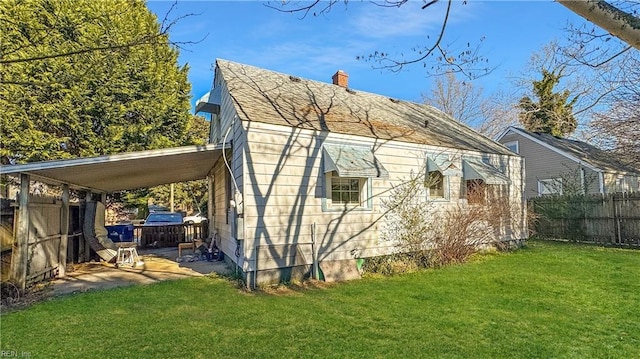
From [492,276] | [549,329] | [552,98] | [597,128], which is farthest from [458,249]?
[552,98]

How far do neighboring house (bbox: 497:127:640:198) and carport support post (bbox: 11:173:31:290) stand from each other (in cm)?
1929

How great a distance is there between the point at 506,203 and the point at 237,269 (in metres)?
9.04

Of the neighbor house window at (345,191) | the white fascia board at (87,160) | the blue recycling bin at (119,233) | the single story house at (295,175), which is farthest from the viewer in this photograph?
the blue recycling bin at (119,233)

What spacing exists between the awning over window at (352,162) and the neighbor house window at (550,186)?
1526 centimetres

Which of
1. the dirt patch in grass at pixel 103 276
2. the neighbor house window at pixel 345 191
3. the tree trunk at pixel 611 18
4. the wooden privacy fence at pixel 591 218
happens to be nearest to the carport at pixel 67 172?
the dirt patch in grass at pixel 103 276

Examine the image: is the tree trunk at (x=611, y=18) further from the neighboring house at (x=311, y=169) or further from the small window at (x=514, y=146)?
the small window at (x=514, y=146)

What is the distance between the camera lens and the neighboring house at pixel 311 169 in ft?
25.1

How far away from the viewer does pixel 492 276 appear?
27.2ft

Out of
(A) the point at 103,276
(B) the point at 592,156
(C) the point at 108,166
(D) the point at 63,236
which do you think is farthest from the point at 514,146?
(D) the point at 63,236

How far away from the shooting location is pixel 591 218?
14281 millimetres

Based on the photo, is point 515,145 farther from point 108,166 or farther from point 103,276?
point 103,276

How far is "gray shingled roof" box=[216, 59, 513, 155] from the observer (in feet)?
28.3

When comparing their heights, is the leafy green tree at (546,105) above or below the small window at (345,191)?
above

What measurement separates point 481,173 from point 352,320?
7.38 metres
